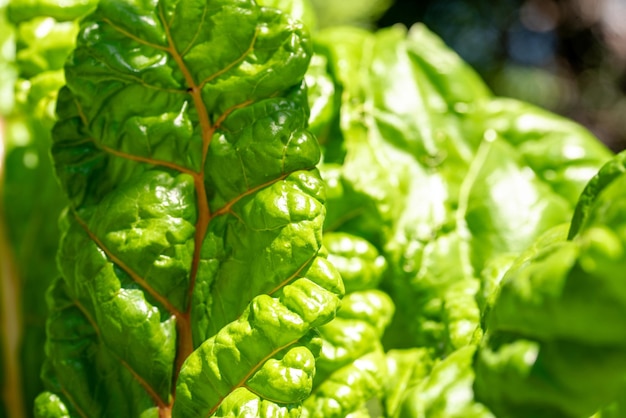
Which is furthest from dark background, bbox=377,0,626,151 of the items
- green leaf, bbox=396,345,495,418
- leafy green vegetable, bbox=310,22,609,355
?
green leaf, bbox=396,345,495,418

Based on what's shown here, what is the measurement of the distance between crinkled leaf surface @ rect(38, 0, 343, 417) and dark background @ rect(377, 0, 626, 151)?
5.22 meters

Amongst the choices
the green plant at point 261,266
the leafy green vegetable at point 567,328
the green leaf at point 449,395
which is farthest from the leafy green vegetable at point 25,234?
the leafy green vegetable at point 567,328

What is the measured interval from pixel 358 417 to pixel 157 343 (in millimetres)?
245

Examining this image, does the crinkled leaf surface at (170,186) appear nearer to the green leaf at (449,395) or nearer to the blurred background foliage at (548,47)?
the green leaf at (449,395)

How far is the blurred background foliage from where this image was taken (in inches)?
233

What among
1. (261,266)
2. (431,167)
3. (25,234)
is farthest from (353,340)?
(25,234)

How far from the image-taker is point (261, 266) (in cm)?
78

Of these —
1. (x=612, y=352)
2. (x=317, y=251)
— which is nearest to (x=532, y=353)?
(x=612, y=352)

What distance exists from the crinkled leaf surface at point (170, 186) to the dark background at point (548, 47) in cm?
522

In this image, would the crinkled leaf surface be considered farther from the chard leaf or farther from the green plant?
the chard leaf

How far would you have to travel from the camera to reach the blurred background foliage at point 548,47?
591cm

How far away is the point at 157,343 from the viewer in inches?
32.9

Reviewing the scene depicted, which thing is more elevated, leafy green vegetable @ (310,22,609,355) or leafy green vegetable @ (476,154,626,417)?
leafy green vegetable @ (476,154,626,417)

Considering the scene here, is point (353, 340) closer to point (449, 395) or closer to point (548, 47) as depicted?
point (449, 395)
